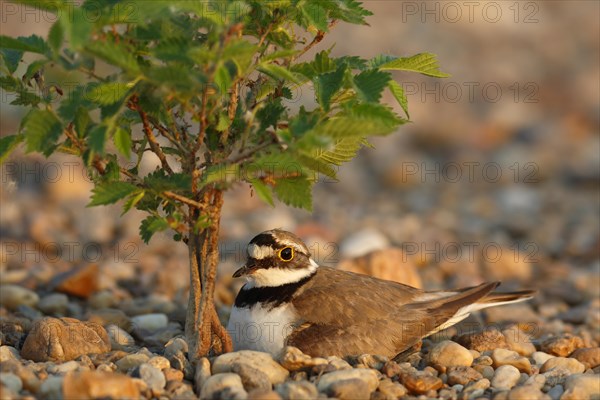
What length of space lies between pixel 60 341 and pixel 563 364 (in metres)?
3.17

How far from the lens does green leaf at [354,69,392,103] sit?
4.62m

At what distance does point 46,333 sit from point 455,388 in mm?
2426

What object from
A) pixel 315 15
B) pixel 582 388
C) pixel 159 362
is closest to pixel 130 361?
pixel 159 362

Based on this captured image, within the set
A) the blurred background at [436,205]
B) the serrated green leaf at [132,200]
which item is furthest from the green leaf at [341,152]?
the blurred background at [436,205]

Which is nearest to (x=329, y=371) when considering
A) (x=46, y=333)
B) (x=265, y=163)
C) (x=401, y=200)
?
(x=265, y=163)

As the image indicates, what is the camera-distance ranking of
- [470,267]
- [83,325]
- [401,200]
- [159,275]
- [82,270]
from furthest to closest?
[401,200] < [470,267] < [159,275] < [82,270] < [83,325]

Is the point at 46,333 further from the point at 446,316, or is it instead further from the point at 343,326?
the point at 446,316

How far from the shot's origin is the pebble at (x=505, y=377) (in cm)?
533

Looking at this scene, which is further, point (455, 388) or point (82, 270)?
point (82, 270)

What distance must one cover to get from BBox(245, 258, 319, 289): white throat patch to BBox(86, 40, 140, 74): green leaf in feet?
6.67

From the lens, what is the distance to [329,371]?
5109mm

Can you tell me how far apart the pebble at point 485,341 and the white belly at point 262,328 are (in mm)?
1346

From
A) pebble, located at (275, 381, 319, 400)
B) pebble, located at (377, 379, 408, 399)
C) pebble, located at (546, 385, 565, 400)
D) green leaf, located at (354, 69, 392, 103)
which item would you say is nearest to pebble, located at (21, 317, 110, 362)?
pebble, located at (275, 381, 319, 400)

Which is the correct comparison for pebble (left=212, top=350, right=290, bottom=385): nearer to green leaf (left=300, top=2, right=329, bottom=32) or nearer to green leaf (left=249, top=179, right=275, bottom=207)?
green leaf (left=249, top=179, right=275, bottom=207)
